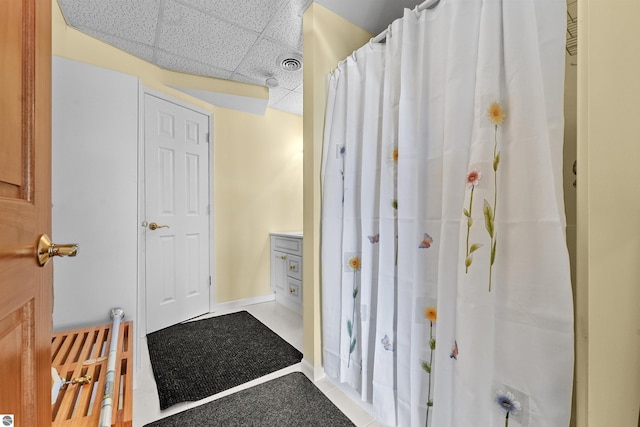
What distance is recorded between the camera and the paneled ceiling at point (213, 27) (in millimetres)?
1603

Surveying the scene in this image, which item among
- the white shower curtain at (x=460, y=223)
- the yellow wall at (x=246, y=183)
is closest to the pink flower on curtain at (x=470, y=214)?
the white shower curtain at (x=460, y=223)

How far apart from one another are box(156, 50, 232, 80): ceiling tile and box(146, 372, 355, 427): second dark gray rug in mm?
2551

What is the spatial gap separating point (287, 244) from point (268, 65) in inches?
67.3

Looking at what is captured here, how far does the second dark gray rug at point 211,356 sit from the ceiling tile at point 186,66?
7.61 ft

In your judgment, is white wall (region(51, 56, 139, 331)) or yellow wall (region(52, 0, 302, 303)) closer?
white wall (region(51, 56, 139, 331))

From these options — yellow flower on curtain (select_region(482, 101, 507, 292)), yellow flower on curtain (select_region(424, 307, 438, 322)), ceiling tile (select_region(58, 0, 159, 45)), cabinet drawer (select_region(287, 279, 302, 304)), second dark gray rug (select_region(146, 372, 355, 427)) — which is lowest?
second dark gray rug (select_region(146, 372, 355, 427))

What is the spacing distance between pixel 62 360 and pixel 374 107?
73.3 inches

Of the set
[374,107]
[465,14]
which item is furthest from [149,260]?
[465,14]

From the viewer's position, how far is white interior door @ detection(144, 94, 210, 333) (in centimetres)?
215

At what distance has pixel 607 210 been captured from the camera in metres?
0.64

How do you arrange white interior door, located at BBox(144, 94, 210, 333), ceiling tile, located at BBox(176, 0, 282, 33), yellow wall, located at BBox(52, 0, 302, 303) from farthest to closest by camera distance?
yellow wall, located at BBox(52, 0, 302, 303), white interior door, located at BBox(144, 94, 210, 333), ceiling tile, located at BBox(176, 0, 282, 33)

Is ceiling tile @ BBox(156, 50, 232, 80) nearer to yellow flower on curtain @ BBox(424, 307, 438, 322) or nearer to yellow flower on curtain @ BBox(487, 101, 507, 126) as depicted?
yellow flower on curtain @ BBox(487, 101, 507, 126)

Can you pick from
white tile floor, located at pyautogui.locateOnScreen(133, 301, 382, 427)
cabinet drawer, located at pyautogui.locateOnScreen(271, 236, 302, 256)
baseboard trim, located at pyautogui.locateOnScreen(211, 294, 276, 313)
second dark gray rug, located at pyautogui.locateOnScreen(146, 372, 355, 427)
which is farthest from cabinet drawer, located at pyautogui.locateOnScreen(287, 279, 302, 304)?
second dark gray rug, located at pyautogui.locateOnScreen(146, 372, 355, 427)

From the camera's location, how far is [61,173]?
Result: 4.36ft
